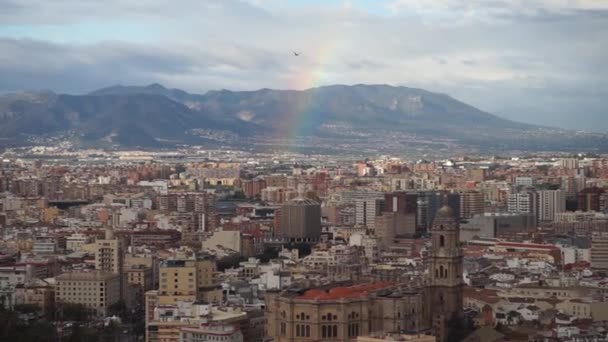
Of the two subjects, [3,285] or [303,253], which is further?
[303,253]

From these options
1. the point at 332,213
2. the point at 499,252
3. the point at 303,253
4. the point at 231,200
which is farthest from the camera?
the point at 231,200

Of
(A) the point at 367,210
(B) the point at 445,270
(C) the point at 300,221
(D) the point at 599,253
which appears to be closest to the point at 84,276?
(B) the point at 445,270

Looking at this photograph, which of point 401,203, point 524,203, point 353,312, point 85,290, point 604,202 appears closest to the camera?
point 353,312

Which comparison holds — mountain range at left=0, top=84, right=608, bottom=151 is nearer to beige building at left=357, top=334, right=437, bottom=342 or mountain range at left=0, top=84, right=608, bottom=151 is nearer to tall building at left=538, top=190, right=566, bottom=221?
tall building at left=538, top=190, right=566, bottom=221

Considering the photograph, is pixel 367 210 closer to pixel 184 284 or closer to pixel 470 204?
pixel 470 204

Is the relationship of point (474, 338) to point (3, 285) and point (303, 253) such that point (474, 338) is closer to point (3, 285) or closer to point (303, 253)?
point (3, 285)

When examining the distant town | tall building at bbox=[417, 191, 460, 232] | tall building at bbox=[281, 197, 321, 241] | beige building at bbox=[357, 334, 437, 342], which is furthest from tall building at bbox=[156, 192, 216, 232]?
beige building at bbox=[357, 334, 437, 342]

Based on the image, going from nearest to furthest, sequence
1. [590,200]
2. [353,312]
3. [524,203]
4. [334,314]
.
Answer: [334,314]
[353,312]
[590,200]
[524,203]

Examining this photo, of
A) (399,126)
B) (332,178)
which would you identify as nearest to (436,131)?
(399,126)

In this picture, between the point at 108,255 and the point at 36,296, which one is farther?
the point at 108,255
